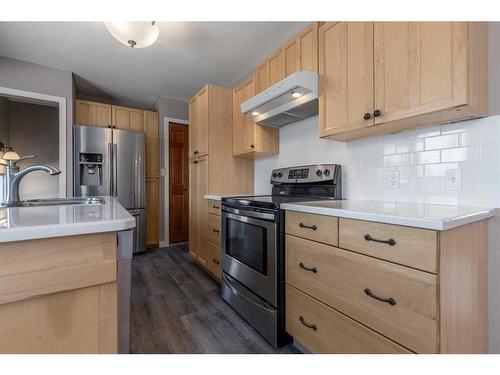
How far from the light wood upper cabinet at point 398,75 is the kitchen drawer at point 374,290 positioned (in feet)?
2.51

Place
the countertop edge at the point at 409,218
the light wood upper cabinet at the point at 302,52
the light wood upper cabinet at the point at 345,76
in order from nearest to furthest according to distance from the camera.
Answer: the countertop edge at the point at 409,218
the light wood upper cabinet at the point at 345,76
the light wood upper cabinet at the point at 302,52

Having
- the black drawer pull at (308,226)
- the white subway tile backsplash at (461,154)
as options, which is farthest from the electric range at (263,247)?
the white subway tile backsplash at (461,154)

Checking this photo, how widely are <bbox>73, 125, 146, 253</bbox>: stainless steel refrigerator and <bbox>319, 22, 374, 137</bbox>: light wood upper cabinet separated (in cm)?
283

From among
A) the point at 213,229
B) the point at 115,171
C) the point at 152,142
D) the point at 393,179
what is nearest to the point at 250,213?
the point at 213,229

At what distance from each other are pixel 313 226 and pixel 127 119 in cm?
361

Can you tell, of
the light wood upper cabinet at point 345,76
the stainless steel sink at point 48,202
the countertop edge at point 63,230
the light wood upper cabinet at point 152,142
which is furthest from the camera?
the light wood upper cabinet at point 152,142

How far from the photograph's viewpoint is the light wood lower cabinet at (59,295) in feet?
2.10

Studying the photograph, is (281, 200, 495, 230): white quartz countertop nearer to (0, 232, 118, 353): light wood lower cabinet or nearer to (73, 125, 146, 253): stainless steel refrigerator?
(0, 232, 118, 353): light wood lower cabinet

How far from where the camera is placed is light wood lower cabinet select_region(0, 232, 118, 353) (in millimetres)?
640

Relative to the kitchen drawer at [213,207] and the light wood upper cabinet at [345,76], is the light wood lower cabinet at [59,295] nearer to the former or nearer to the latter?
the light wood upper cabinet at [345,76]

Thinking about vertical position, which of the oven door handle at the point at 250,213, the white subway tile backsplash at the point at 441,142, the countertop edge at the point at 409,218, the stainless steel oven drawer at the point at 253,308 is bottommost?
the stainless steel oven drawer at the point at 253,308

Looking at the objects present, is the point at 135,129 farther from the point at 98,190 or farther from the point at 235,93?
the point at 235,93

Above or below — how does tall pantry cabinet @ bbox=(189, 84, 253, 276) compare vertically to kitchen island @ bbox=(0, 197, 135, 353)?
above

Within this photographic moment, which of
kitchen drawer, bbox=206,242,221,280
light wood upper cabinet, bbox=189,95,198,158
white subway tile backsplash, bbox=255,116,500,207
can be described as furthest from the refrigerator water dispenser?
white subway tile backsplash, bbox=255,116,500,207
